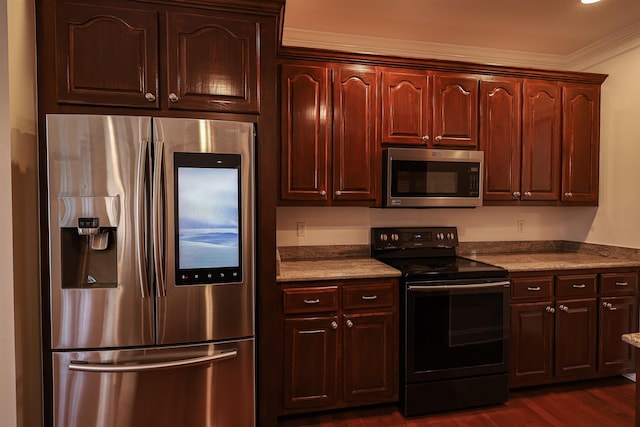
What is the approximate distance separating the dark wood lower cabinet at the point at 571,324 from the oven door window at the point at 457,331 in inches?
6.9

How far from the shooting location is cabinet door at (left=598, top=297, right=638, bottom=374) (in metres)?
2.64

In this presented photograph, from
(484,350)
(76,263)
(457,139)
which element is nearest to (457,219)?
(457,139)

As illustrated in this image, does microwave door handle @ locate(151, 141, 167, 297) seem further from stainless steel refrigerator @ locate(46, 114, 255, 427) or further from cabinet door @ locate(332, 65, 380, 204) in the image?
cabinet door @ locate(332, 65, 380, 204)

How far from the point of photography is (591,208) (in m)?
3.10

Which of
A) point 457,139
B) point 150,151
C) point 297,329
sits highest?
point 457,139

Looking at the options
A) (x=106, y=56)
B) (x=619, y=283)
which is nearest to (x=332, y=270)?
(x=106, y=56)

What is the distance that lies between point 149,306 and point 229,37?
1.38 m

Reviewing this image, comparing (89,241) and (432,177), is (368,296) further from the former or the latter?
(89,241)

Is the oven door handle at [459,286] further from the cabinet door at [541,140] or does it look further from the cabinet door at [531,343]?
the cabinet door at [541,140]

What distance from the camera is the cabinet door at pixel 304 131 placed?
243 centimetres

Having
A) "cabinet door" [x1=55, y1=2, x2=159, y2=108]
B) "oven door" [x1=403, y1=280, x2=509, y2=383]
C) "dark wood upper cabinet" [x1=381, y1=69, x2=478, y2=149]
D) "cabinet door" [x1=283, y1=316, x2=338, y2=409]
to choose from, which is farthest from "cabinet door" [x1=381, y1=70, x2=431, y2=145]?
"cabinet door" [x1=55, y1=2, x2=159, y2=108]

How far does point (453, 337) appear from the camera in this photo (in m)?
2.33

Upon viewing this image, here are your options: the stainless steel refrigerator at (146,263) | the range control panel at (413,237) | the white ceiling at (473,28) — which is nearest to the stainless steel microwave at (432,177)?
the range control panel at (413,237)

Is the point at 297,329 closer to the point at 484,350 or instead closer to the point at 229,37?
the point at 484,350
